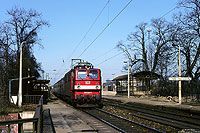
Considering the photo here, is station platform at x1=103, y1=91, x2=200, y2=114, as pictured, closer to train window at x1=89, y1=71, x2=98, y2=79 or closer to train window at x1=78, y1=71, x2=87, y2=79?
train window at x1=89, y1=71, x2=98, y2=79

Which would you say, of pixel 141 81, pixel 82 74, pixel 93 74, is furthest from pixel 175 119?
pixel 141 81

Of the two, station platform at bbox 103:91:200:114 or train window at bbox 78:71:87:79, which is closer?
station platform at bbox 103:91:200:114

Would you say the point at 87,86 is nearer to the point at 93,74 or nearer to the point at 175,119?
the point at 93,74

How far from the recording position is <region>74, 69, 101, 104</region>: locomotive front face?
19.4m

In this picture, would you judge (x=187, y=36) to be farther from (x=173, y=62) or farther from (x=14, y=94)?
(x=14, y=94)

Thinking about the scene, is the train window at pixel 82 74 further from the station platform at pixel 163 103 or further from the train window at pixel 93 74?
the station platform at pixel 163 103

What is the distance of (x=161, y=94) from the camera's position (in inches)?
1341

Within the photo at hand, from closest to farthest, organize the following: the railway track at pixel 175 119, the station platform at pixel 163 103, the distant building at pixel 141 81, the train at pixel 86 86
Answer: the railway track at pixel 175 119
the station platform at pixel 163 103
the train at pixel 86 86
the distant building at pixel 141 81

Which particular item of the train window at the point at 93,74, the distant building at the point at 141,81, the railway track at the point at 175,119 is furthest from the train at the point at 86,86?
the distant building at the point at 141,81

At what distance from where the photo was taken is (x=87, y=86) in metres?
19.6

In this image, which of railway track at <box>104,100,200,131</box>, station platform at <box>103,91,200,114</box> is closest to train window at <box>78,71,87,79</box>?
railway track at <box>104,100,200,131</box>

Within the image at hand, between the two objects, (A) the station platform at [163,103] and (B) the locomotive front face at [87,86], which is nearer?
(A) the station platform at [163,103]

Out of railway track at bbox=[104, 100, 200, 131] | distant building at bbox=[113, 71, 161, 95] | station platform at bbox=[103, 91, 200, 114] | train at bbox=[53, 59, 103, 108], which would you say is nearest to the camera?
railway track at bbox=[104, 100, 200, 131]

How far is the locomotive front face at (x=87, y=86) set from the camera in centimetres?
1944
